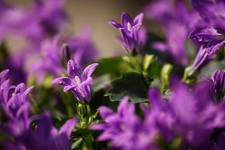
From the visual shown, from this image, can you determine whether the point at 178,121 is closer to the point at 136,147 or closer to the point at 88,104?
the point at 136,147

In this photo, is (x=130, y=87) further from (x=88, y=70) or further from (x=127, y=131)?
(x=127, y=131)

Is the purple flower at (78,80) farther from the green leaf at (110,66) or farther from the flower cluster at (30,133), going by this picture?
the green leaf at (110,66)

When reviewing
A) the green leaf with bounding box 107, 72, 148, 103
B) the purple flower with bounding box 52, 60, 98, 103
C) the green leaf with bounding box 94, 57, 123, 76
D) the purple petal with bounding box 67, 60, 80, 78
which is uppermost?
the purple petal with bounding box 67, 60, 80, 78

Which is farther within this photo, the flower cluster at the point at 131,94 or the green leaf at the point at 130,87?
the green leaf at the point at 130,87

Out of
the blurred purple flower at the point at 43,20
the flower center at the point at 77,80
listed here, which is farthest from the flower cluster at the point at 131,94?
the blurred purple flower at the point at 43,20

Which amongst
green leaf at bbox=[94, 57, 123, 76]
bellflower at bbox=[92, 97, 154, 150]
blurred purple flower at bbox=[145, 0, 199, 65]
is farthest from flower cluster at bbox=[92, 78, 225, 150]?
green leaf at bbox=[94, 57, 123, 76]

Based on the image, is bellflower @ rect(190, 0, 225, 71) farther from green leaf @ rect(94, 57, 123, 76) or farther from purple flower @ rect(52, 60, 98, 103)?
green leaf @ rect(94, 57, 123, 76)
